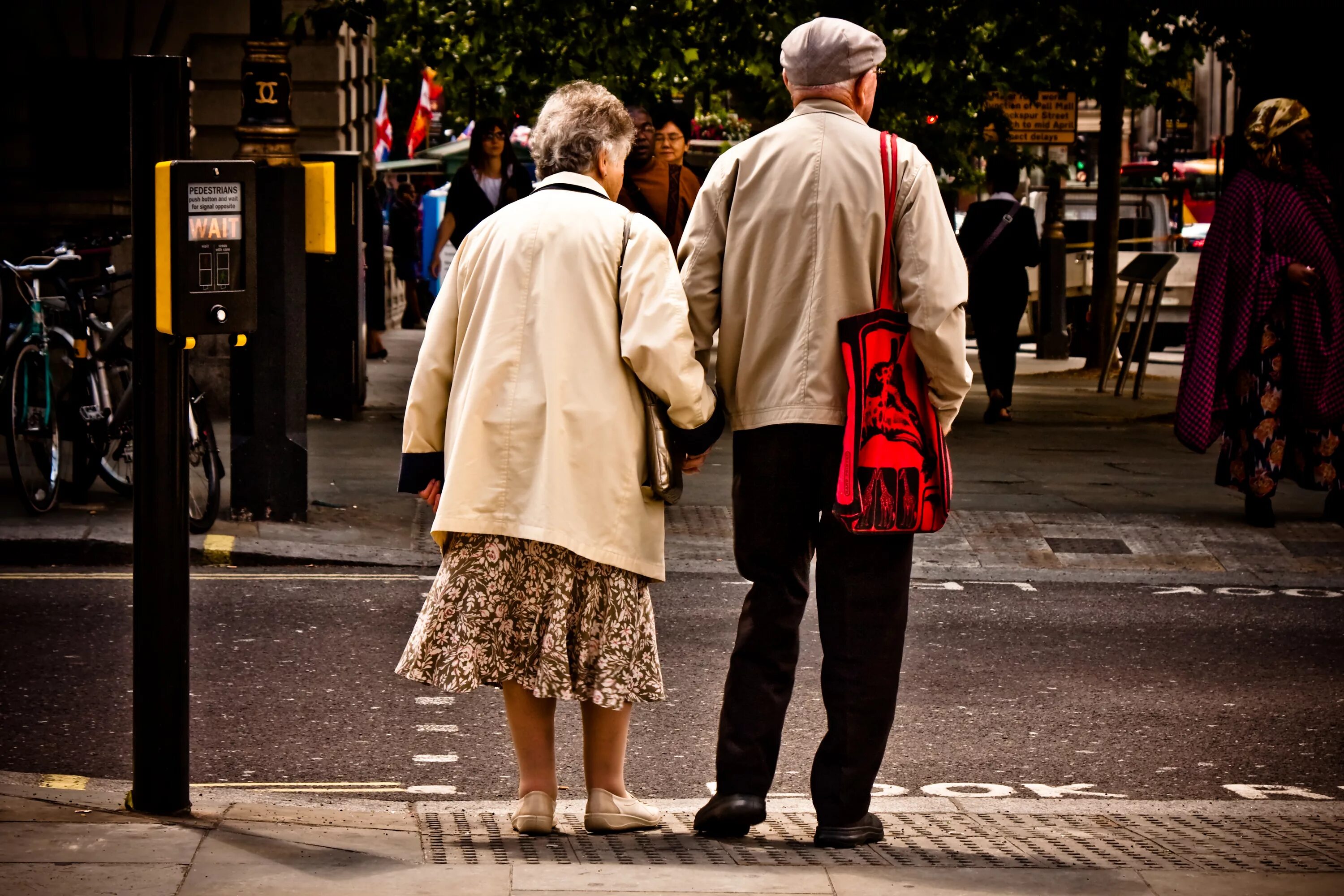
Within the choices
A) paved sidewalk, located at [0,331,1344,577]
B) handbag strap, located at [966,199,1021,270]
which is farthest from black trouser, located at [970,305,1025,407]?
paved sidewalk, located at [0,331,1344,577]

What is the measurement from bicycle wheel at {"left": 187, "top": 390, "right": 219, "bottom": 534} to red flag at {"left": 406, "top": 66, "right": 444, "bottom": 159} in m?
23.4

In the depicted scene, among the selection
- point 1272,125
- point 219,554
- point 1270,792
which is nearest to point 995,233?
point 1272,125

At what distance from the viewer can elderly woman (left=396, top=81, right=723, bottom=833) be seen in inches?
170

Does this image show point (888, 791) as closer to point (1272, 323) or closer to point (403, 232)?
point (1272, 323)

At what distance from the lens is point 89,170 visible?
14711mm

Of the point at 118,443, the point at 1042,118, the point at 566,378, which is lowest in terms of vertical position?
the point at 118,443

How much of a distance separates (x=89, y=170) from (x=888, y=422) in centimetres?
1161

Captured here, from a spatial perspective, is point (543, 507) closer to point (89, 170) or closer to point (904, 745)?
point (904, 745)

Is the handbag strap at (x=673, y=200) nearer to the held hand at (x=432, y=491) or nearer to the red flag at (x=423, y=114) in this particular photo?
the held hand at (x=432, y=491)

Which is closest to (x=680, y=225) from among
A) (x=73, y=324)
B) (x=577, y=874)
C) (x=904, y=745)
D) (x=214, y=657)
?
(x=73, y=324)

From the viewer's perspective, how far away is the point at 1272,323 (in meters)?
9.19

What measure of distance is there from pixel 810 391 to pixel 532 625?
81 centimetres

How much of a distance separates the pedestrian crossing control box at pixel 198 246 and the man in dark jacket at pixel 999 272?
10.0 metres

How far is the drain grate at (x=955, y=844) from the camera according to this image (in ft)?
13.4
